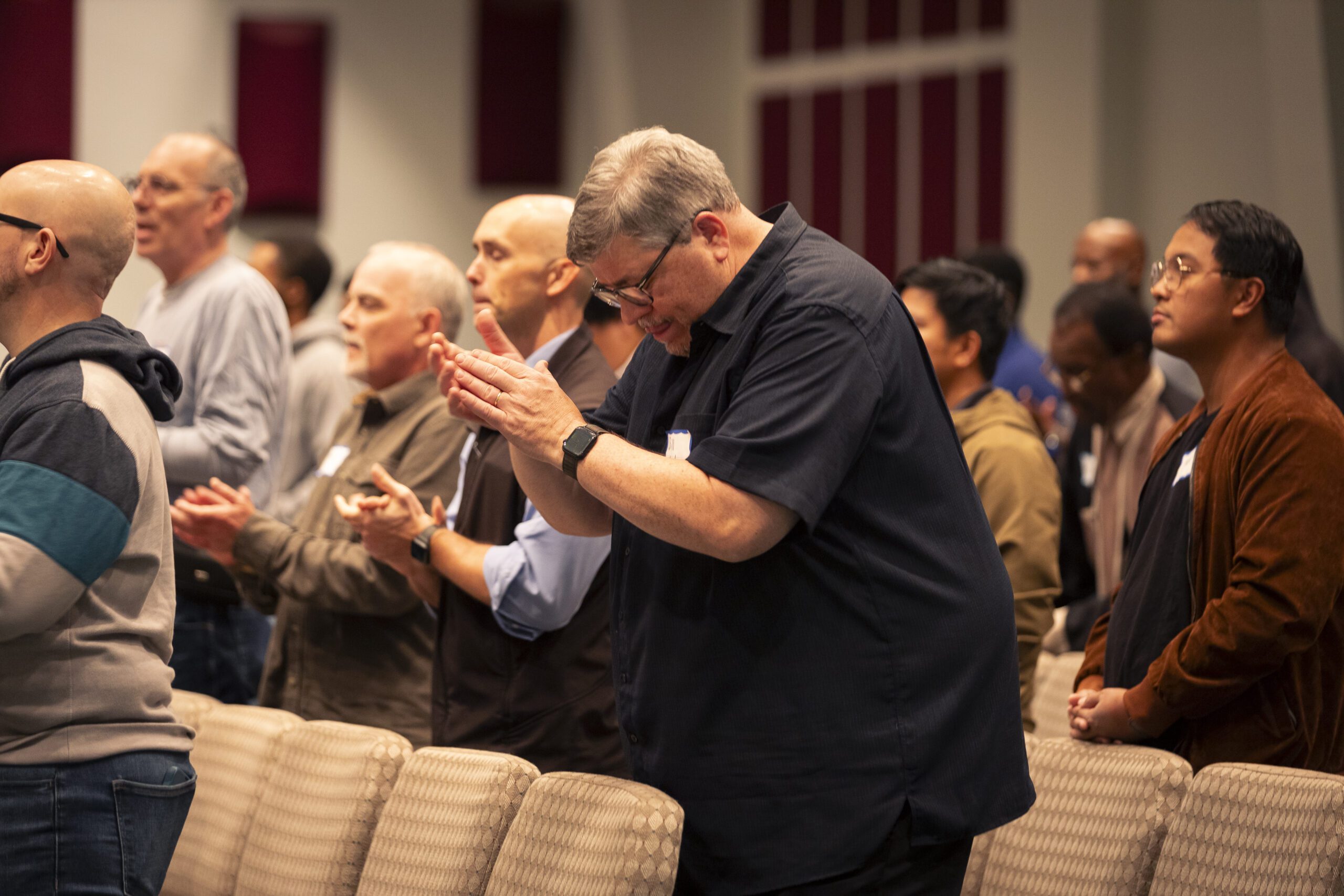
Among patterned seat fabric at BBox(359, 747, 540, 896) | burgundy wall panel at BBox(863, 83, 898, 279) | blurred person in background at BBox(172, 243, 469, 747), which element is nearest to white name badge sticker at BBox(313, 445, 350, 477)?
blurred person in background at BBox(172, 243, 469, 747)

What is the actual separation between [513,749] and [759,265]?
1155 mm

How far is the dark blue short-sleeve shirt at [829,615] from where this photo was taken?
1.82 m

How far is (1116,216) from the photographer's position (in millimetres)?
7098

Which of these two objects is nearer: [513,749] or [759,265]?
[759,265]

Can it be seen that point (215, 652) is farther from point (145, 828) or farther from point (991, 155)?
point (991, 155)

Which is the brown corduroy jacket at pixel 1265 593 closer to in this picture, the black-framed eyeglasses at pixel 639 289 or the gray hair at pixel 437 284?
the black-framed eyeglasses at pixel 639 289

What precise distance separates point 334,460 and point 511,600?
2.90 feet

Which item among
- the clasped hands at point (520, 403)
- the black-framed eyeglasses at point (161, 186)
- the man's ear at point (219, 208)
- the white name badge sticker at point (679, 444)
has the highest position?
the black-framed eyeglasses at point (161, 186)

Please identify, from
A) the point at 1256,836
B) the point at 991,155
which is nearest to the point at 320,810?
the point at 1256,836

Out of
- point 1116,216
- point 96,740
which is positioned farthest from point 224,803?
point 1116,216

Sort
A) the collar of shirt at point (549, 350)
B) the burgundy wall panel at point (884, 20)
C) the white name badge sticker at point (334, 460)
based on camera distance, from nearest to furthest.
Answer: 1. the collar of shirt at point (549, 350)
2. the white name badge sticker at point (334, 460)
3. the burgundy wall panel at point (884, 20)

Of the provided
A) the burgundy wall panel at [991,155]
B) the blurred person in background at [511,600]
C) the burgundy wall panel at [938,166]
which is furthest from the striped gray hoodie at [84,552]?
the burgundy wall panel at [938,166]

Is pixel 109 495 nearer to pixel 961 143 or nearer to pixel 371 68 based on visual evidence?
pixel 961 143

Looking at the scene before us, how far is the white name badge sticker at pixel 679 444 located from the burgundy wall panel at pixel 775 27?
713cm
